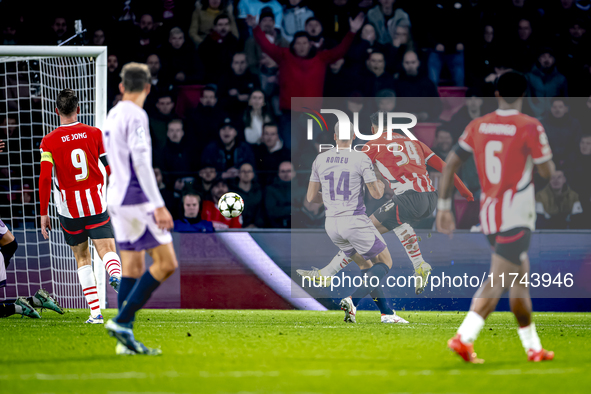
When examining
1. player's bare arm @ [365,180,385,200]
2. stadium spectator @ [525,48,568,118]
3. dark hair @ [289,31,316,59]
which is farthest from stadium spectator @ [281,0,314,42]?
player's bare arm @ [365,180,385,200]

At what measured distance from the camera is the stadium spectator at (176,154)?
9883 mm

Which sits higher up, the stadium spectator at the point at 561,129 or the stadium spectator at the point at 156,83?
the stadium spectator at the point at 156,83

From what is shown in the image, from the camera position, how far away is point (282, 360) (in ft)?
14.1

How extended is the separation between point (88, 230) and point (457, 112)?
18.1ft

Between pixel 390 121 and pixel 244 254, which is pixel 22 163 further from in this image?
pixel 390 121

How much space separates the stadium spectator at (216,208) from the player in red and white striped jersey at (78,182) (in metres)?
2.70

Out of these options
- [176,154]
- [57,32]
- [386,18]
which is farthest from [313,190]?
[57,32]

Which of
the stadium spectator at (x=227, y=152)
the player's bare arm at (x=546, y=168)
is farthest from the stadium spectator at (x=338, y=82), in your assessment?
the player's bare arm at (x=546, y=168)

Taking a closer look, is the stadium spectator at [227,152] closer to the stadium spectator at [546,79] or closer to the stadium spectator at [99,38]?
the stadium spectator at [99,38]

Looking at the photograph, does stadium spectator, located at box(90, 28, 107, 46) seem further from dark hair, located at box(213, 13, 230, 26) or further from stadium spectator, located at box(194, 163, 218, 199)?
stadium spectator, located at box(194, 163, 218, 199)

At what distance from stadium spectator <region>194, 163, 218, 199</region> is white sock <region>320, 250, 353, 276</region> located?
1965 mm

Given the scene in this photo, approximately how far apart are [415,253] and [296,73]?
3.28 meters

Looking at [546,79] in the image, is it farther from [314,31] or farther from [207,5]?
[207,5]

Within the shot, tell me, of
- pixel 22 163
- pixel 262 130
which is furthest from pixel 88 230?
pixel 262 130
